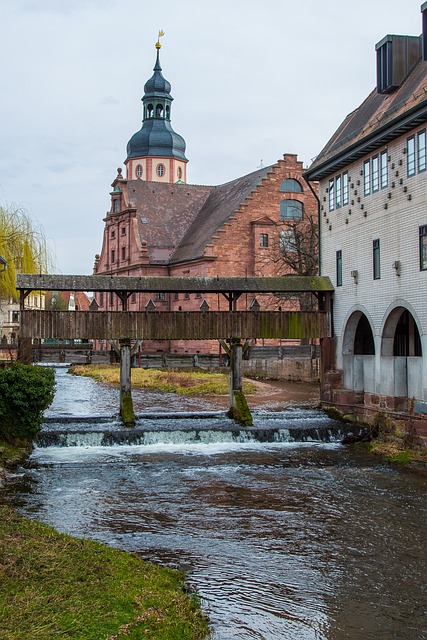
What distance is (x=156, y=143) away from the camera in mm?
83062

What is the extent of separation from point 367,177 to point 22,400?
12.5 m

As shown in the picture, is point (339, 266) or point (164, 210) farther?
point (164, 210)

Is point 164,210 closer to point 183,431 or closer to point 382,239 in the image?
point 382,239

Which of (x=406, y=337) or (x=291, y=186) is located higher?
(x=291, y=186)

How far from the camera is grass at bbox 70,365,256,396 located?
38.8 m

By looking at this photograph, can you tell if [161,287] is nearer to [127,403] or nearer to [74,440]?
[127,403]

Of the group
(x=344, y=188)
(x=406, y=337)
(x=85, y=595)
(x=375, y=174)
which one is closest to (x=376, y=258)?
(x=375, y=174)

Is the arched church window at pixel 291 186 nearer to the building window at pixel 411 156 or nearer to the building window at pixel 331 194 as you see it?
the building window at pixel 331 194

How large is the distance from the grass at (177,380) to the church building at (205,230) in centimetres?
531

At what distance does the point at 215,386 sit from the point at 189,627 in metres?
30.8

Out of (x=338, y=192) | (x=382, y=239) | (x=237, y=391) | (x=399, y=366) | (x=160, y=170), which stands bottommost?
(x=237, y=391)

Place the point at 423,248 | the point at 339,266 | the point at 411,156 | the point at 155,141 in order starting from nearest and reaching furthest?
the point at 423,248 → the point at 411,156 → the point at 339,266 → the point at 155,141

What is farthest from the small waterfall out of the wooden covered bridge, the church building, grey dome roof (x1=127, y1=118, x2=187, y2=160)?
grey dome roof (x1=127, y1=118, x2=187, y2=160)

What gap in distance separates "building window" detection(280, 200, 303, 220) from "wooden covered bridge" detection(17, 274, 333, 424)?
1178 inches
